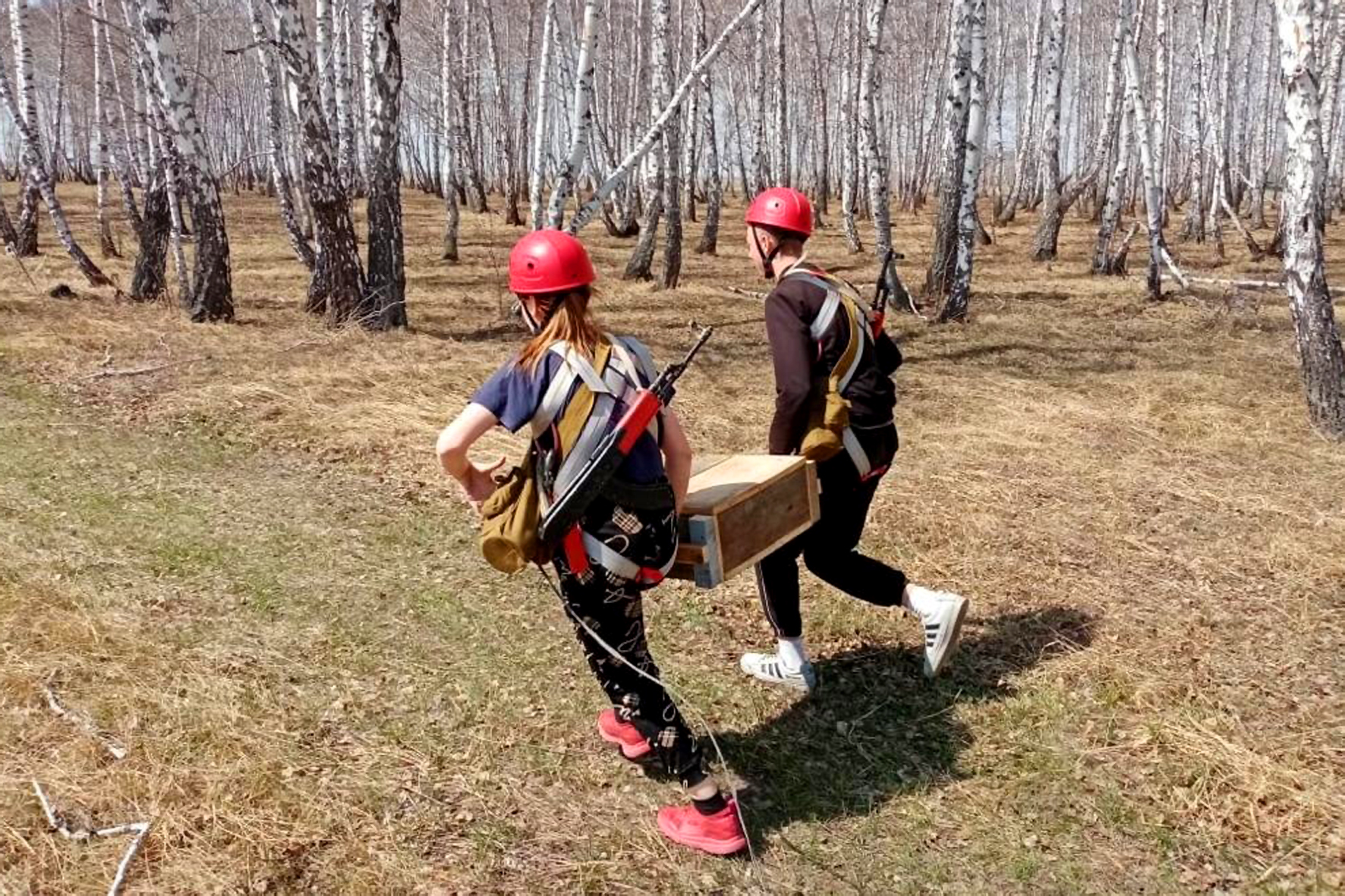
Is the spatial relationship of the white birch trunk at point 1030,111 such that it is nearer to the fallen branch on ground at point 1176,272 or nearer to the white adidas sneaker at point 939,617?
the fallen branch on ground at point 1176,272

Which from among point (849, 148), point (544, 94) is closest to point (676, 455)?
point (544, 94)

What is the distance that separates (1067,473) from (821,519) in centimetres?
339

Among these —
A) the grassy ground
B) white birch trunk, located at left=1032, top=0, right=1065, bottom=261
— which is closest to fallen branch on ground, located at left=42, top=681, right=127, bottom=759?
the grassy ground

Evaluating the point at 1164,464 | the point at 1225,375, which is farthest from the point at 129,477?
the point at 1225,375

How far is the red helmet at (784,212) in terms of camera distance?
3.43 meters

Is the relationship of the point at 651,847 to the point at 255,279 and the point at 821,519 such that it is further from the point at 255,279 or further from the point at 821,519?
the point at 255,279

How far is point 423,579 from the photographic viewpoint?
493cm

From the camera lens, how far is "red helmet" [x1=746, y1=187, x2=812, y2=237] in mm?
3434

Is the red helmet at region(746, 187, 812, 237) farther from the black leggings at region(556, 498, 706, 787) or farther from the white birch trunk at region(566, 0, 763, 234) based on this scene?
the white birch trunk at region(566, 0, 763, 234)

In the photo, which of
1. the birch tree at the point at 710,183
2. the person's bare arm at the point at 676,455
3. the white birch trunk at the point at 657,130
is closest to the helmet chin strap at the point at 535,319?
the person's bare arm at the point at 676,455

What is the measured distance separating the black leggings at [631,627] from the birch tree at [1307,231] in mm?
6119

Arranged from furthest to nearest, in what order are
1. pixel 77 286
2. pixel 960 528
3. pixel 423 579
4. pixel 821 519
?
pixel 77 286
pixel 960 528
pixel 423 579
pixel 821 519

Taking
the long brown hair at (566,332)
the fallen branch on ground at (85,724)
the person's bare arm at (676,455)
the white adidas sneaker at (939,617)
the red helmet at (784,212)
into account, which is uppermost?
the red helmet at (784,212)

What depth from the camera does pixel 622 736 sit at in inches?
136
